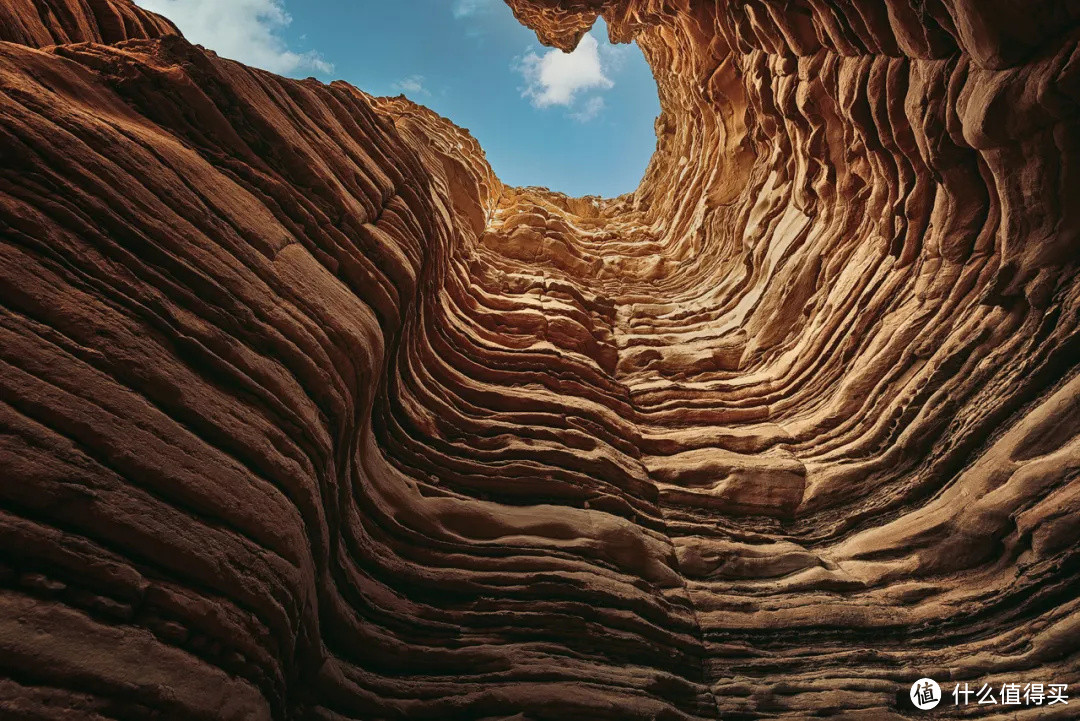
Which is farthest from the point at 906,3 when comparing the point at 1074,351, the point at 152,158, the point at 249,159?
the point at 152,158

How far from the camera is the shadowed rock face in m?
3.65

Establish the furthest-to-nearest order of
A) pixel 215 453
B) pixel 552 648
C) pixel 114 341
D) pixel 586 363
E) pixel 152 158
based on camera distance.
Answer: pixel 586 363
pixel 552 648
pixel 152 158
pixel 215 453
pixel 114 341

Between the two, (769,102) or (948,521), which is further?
(769,102)

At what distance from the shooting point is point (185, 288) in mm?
4668

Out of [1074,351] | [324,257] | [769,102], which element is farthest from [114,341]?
[769,102]

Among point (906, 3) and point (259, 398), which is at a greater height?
point (906, 3)

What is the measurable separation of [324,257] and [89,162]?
2597mm

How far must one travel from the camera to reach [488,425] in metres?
8.92

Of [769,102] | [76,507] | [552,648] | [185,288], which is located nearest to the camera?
[76,507]

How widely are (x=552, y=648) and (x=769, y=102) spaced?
13.2 m

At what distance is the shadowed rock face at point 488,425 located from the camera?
365 cm

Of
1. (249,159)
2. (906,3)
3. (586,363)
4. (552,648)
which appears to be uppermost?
(906,3)

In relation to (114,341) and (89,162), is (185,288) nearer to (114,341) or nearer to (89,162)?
(114,341)

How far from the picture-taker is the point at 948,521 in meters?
6.73
